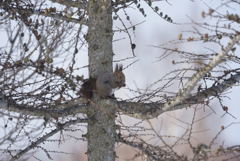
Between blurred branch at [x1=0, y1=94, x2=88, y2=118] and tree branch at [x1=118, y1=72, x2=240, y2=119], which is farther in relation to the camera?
blurred branch at [x1=0, y1=94, x2=88, y2=118]

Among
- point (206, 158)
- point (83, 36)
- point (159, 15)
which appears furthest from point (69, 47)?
point (206, 158)

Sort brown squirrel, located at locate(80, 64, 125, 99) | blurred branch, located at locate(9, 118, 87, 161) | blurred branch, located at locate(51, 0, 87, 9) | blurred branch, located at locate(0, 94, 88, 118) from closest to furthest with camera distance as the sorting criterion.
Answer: blurred branch, located at locate(0, 94, 88, 118) < brown squirrel, located at locate(80, 64, 125, 99) < blurred branch, located at locate(9, 118, 87, 161) < blurred branch, located at locate(51, 0, 87, 9)

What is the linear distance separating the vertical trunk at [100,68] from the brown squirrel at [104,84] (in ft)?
0.31

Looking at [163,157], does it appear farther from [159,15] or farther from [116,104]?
[159,15]

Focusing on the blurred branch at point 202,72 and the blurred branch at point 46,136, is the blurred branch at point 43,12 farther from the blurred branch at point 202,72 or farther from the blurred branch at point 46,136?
the blurred branch at point 202,72

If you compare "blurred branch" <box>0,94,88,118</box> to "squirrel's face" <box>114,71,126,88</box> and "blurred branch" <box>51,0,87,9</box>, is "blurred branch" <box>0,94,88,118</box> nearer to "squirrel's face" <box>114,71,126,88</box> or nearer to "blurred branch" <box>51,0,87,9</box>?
"squirrel's face" <box>114,71,126,88</box>

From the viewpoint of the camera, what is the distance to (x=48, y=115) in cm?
479

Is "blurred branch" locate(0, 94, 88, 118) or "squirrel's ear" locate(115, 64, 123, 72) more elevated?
"squirrel's ear" locate(115, 64, 123, 72)

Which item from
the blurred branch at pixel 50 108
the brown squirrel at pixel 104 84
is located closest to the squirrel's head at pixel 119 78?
the brown squirrel at pixel 104 84

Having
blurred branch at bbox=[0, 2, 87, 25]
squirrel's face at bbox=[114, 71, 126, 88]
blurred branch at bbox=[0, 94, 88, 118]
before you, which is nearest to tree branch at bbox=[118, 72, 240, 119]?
squirrel's face at bbox=[114, 71, 126, 88]

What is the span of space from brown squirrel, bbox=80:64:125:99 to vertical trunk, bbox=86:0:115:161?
3.8 inches

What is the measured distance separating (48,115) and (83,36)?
0.92 meters

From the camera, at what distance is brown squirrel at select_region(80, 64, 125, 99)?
4832mm

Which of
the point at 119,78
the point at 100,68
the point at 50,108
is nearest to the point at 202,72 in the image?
the point at 119,78
